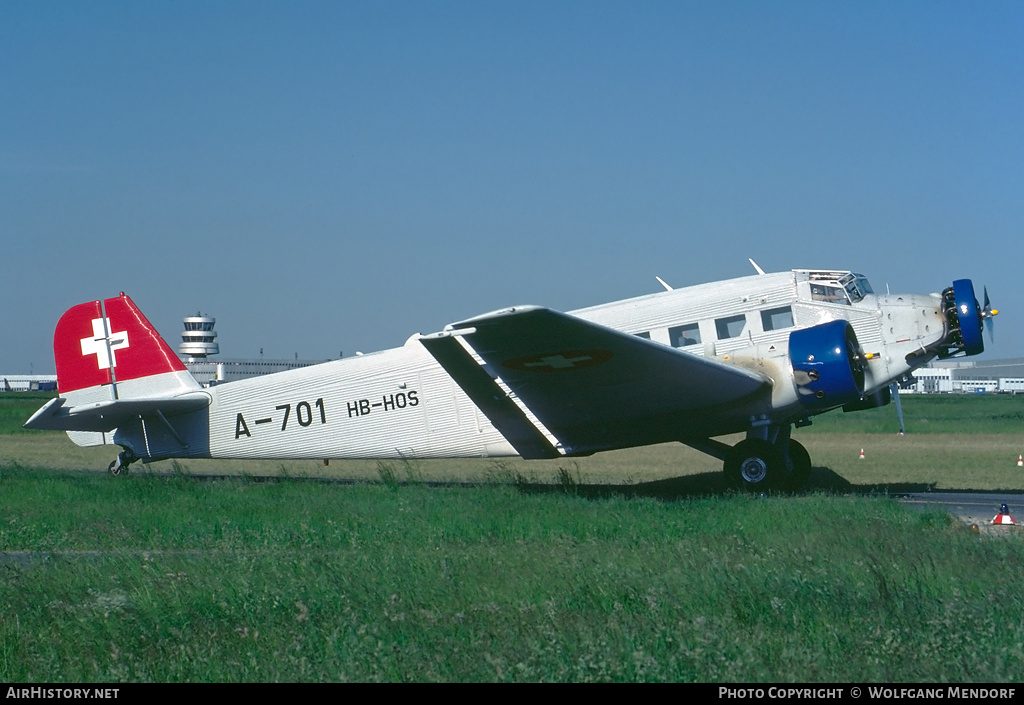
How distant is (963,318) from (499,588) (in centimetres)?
859

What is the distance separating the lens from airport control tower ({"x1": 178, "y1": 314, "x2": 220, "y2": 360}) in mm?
84438

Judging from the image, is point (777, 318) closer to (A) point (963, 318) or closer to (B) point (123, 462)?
(A) point (963, 318)

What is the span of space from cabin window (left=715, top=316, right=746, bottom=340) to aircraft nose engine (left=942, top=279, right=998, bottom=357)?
2.74 metres

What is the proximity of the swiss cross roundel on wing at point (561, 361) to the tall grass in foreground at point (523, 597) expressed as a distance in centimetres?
182

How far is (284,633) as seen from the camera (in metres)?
6.14

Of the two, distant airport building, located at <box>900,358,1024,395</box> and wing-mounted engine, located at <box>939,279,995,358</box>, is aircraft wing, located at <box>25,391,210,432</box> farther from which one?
distant airport building, located at <box>900,358,1024,395</box>

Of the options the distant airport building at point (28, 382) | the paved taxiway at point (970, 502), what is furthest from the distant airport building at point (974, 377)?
the distant airport building at point (28, 382)

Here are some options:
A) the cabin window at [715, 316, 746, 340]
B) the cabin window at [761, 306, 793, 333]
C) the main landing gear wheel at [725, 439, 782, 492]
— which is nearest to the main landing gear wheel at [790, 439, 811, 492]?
the main landing gear wheel at [725, 439, 782, 492]

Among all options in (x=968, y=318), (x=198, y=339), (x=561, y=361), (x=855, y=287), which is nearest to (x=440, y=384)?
(x=561, y=361)

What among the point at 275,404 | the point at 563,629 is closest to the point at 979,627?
the point at 563,629

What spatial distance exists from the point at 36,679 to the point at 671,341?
32.3ft

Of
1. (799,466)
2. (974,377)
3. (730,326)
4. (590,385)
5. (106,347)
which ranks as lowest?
(974,377)

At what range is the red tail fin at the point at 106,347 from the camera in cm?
1620

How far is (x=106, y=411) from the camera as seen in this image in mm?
15258
